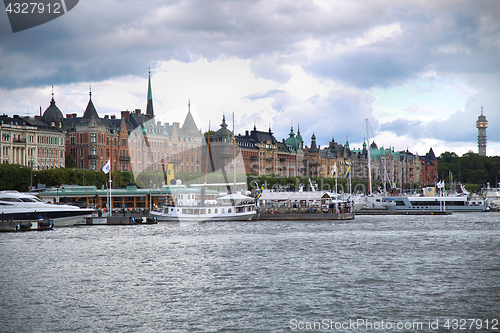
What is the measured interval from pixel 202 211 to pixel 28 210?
21339 millimetres

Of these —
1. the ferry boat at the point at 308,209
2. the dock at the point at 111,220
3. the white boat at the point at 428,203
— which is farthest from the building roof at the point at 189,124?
the dock at the point at 111,220

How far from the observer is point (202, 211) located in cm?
7500

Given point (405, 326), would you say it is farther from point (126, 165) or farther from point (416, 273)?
point (126, 165)

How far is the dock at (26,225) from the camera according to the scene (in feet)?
193

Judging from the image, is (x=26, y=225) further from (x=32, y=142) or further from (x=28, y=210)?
(x=32, y=142)

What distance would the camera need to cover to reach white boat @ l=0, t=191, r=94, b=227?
61406mm

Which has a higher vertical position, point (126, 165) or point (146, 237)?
point (126, 165)

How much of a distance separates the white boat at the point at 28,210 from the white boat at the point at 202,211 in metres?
12.5

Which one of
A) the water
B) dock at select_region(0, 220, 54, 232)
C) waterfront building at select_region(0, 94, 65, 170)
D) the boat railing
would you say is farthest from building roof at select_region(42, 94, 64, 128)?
the water

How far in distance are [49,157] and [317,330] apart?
104937 millimetres

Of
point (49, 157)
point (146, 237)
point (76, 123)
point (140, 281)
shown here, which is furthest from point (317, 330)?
point (76, 123)

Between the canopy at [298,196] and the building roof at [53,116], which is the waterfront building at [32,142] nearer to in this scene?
the building roof at [53,116]

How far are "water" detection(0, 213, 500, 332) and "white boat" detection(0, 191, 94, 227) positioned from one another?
796 cm

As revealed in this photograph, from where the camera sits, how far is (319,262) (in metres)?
38.8
